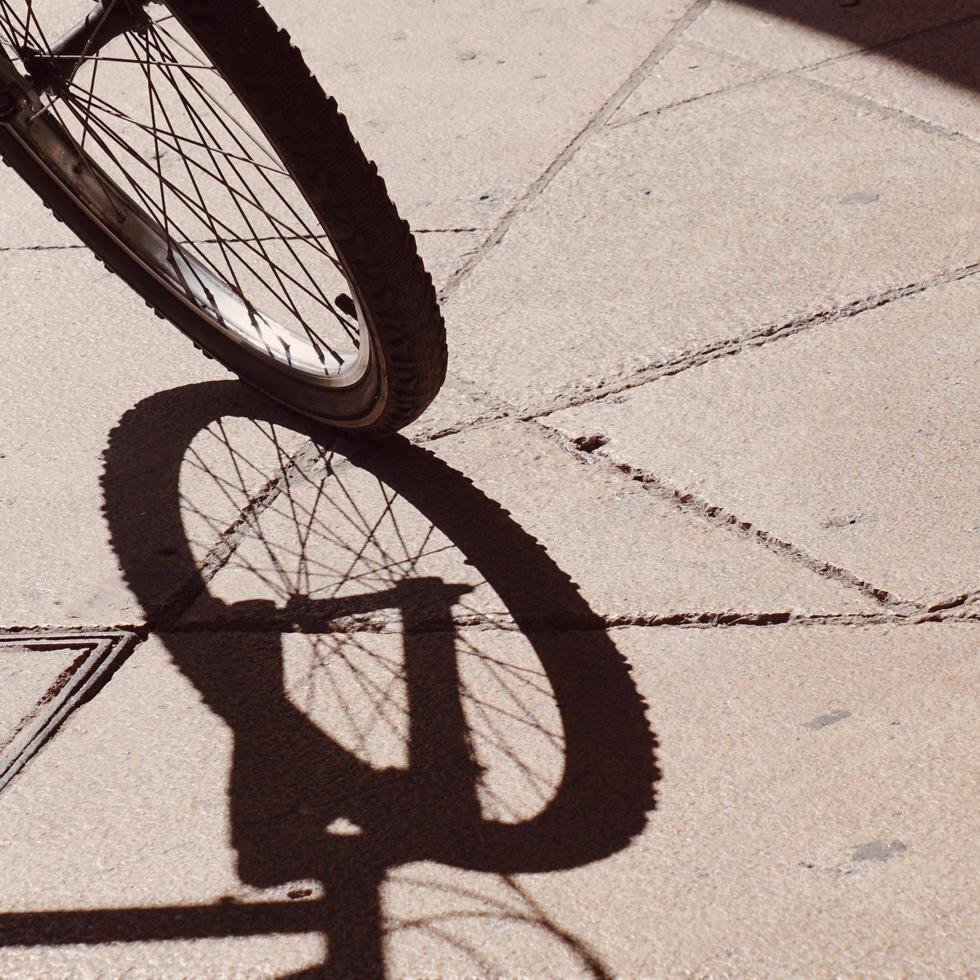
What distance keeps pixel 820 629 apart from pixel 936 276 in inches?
43.6

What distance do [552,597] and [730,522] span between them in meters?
0.32

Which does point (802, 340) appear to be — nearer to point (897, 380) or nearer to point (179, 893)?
point (897, 380)

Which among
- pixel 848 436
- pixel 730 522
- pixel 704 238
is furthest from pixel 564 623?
pixel 704 238

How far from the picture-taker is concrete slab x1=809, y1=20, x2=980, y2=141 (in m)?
3.35

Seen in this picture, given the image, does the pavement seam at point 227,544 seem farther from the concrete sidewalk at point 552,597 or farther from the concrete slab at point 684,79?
the concrete slab at point 684,79

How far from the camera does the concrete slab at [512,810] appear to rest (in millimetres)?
1519

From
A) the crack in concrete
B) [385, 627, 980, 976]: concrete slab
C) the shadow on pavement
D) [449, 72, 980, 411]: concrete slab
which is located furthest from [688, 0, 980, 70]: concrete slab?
[385, 627, 980, 976]: concrete slab

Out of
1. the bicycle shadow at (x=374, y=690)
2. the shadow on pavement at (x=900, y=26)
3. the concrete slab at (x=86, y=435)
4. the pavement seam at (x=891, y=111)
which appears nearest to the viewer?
the bicycle shadow at (x=374, y=690)

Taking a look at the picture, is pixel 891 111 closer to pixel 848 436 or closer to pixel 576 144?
pixel 576 144

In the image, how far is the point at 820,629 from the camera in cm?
192

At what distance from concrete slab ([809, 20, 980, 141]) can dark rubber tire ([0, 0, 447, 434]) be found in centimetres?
177

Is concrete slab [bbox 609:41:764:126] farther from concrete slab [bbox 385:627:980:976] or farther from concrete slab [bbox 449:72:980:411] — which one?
concrete slab [bbox 385:627:980:976]

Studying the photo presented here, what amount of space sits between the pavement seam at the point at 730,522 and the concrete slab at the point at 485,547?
0.01m

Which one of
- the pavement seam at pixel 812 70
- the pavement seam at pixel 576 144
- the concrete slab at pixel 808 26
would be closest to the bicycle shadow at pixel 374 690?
the pavement seam at pixel 576 144
